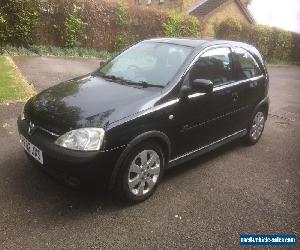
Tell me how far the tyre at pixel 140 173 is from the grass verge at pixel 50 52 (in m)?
9.65

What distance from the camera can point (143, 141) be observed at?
399cm

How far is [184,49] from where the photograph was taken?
4883mm

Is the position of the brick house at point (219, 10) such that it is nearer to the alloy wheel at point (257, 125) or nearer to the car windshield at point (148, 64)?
the alloy wheel at point (257, 125)

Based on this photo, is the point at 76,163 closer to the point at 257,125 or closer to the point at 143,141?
the point at 143,141

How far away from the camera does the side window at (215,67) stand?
4.72 metres

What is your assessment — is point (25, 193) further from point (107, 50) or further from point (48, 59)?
point (107, 50)

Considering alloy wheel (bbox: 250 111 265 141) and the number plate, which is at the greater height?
the number plate

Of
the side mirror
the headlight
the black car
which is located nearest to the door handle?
the black car

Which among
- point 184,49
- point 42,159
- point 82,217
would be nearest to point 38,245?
point 82,217

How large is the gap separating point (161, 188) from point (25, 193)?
1676 mm

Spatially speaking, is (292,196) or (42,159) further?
(292,196)

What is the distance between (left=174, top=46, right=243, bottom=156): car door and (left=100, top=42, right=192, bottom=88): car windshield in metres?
0.26

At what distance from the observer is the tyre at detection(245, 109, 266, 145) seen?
6.20m

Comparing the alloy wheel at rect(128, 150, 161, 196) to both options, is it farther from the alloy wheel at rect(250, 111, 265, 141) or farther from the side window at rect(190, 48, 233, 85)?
the alloy wheel at rect(250, 111, 265, 141)
